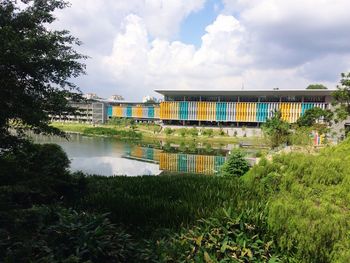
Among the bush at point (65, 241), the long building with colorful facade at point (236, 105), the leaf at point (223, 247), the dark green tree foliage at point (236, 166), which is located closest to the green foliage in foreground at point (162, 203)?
the bush at point (65, 241)

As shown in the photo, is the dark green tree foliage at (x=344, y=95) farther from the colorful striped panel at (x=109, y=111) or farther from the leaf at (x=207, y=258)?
the colorful striped panel at (x=109, y=111)

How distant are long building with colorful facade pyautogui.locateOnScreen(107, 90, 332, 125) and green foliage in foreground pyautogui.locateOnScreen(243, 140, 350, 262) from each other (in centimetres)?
5809

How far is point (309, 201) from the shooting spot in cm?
441

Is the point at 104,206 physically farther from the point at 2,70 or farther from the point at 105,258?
the point at 2,70

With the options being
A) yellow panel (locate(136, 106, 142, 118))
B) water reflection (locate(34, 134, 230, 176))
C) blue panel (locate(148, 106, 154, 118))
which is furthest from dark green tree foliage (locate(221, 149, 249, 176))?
yellow panel (locate(136, 106, 142, 118))

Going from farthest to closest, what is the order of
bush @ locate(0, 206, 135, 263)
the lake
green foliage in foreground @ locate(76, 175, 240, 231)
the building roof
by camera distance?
the building roof, the lake, green foliage in foreground @ locate(76, 175, 240, 231), bush @ locate(0, 206, 135, 263)

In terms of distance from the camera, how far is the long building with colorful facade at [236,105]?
64.6m

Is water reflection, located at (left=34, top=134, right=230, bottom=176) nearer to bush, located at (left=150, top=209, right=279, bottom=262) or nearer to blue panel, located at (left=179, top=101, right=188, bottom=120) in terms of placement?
bush, located at (left=150, top=209, right=279, bottom=262)

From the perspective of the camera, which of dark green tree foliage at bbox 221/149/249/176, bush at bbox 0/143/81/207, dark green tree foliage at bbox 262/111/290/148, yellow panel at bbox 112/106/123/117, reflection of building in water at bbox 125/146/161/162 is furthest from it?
yellow panel at bbox 112/106/123/117

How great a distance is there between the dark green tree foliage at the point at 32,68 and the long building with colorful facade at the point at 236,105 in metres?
59.3

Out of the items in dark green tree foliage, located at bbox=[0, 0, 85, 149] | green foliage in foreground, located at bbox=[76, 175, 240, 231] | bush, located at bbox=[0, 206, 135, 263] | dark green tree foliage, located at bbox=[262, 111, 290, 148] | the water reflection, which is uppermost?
dark green tree foliage, located at bbox=[0, 0, 85, 149]

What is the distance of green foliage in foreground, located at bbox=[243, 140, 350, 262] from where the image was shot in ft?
11.4

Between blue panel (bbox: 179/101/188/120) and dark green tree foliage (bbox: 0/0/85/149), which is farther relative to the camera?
blue panel (bbox: 179/101/188/120)

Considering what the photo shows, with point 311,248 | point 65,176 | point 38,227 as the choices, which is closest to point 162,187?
point 65,176
